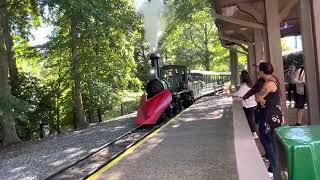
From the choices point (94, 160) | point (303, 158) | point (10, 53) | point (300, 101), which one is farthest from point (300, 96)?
point (10, 53)

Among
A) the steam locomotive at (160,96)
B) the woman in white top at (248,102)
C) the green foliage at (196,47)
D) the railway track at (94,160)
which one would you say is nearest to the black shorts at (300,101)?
the woman in white top at (248,102)

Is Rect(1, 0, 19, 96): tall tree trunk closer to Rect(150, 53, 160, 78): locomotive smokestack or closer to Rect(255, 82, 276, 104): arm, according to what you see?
Rect(150, 53, 160, 78): locomotive smokestack

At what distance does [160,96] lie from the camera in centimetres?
1889

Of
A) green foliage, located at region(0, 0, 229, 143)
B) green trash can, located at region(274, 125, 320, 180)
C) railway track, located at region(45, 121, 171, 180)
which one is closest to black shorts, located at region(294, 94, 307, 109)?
railway track, located at region(45, 121, 171, 180)

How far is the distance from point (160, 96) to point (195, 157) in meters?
9.58

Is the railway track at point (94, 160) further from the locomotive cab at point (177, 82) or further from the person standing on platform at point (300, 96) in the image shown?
the locomotive cab at point (177, 82)

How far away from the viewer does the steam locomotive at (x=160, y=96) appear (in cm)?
1847

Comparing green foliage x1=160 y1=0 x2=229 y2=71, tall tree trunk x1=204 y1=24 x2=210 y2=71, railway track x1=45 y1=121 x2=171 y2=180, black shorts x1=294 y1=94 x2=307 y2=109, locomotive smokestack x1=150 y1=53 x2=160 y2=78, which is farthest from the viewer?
tall tree trunk x1=204 y1=24 x2=210 y2=71

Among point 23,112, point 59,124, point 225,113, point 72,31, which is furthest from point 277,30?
point 59,124

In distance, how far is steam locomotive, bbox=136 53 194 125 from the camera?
18466mm

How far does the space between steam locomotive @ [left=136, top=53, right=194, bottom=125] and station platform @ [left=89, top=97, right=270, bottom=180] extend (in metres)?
4.59

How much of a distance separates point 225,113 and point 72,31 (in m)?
8.35

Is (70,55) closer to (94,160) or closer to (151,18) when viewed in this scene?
(151,18)

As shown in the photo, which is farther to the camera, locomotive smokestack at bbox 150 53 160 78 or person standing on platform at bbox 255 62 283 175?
locomotive smokestack at bbox 150 53 160 78
